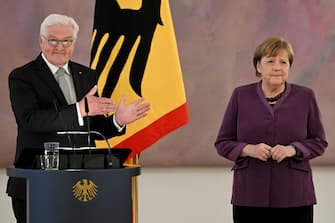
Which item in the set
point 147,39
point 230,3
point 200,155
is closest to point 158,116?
point 147,39

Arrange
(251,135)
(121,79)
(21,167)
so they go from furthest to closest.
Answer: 1. (121,79)
2. (251,135)
3. (21,167)

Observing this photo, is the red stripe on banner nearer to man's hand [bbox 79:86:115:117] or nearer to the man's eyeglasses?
man's hand [bbox 79:86:115:117]

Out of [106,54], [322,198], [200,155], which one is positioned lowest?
[322,198]

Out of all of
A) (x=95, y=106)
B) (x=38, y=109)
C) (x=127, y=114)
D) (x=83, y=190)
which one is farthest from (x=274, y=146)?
(x=38, y=109)

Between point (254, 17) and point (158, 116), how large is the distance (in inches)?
46.4

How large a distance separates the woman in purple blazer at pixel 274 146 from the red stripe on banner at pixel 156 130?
64 cm

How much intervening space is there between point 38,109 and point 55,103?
0.09 m

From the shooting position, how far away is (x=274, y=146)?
3.17 m

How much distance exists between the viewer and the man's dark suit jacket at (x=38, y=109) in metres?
3.11

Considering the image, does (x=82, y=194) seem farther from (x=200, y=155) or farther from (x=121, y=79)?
(x=200, y=155)

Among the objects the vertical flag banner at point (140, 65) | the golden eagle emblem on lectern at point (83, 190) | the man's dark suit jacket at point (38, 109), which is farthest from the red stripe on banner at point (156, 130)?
the golden eagle emblem on lectern at point (83, 190)

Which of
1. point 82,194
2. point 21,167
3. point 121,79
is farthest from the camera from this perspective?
point 121,79

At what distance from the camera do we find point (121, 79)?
386 cm

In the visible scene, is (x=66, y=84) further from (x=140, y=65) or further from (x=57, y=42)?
(x=140, y=65)
